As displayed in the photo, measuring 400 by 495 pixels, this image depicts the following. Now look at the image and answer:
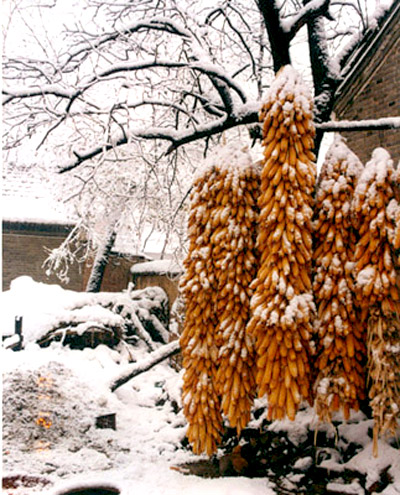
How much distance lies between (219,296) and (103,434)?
233cm

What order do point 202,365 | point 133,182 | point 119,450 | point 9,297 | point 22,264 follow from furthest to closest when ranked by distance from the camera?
point 22,264
point 133,182
point 9,297
point 119,450
point 202,365

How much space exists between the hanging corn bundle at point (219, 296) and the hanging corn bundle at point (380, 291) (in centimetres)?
52

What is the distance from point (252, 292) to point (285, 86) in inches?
38.0

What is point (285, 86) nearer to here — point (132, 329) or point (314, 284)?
point (314, 284)

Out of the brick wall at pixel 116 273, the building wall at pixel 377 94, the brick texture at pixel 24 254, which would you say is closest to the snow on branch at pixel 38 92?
the building wall at pixel 377 94

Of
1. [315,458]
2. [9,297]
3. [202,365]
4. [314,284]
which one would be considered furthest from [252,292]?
[9,297]

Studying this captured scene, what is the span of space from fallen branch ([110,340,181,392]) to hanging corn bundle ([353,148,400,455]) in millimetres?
2568

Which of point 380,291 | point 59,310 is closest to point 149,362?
point 59,310

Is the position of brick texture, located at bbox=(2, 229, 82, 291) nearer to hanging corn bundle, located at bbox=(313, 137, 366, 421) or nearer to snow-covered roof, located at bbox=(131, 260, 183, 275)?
snow-covered roof, located at bbox=(131, 260, 183, 275)

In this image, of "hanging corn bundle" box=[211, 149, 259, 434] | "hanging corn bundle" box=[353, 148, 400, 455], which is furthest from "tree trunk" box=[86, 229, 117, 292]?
"hanging corn bundle" box=[353, 148, 400, 455]

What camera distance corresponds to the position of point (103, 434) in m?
4.23

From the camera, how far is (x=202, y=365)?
259cm

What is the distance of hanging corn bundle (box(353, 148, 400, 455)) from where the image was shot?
222 centimetres

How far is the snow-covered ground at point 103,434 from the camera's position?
3020mm
